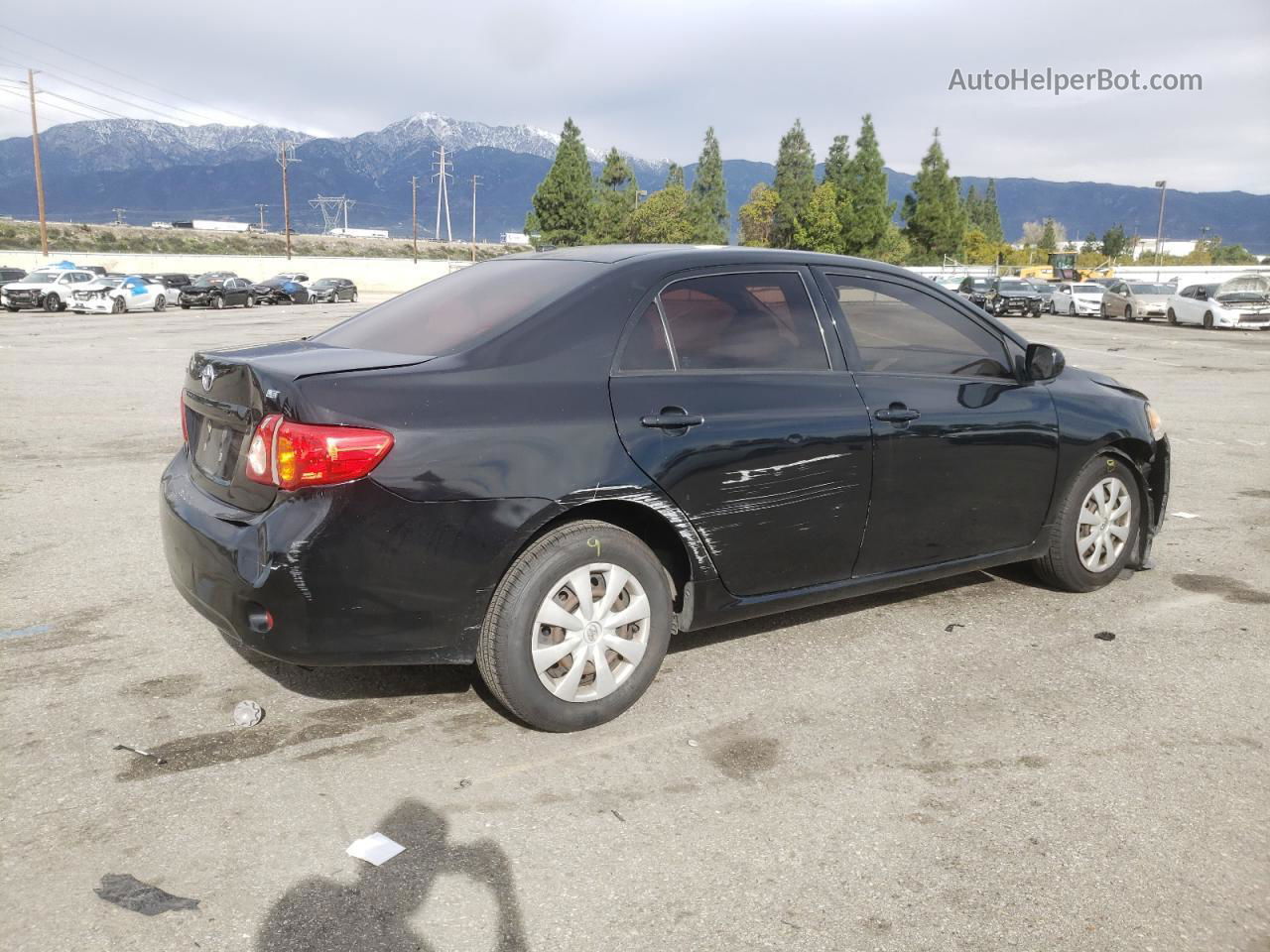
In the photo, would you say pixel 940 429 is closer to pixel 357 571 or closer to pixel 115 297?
pixel 357 571

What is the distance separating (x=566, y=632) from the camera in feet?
11.6

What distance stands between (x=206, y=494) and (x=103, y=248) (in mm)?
101179

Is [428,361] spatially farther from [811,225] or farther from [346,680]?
[811,225]

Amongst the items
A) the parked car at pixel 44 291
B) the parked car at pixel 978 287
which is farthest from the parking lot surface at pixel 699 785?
the parked car at pixel 978 287

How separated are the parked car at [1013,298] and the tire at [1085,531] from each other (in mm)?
37009

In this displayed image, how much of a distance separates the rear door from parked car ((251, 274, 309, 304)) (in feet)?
154

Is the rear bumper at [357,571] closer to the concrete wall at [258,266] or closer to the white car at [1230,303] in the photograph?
the white car at [1230,303]

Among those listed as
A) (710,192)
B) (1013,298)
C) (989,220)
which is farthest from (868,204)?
(989,220)

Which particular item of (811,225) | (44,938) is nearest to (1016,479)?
(44,938)

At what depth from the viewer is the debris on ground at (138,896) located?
261 centimetres

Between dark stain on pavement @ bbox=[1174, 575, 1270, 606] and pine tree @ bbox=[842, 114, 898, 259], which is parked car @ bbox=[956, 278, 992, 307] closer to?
dark stain on pavement @ bbox=[1174, 575, 1270, 606]

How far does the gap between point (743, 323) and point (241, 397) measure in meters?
1.83

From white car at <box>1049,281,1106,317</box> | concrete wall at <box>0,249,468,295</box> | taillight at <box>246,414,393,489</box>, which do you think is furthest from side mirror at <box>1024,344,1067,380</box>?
concrete wall at <box>0,249,468,295</box>

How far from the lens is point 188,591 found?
3613mm
